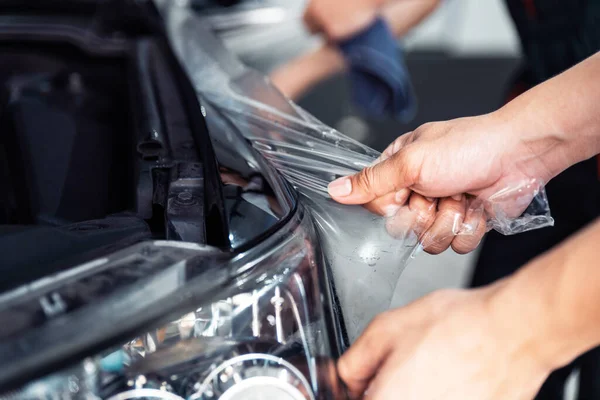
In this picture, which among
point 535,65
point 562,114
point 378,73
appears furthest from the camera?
point 378,73

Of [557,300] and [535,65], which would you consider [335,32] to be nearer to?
[535,65]

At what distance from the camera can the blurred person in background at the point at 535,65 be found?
775 millimetres

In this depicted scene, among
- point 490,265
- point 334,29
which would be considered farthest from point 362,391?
point 334,29

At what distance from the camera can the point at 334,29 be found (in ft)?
3.35

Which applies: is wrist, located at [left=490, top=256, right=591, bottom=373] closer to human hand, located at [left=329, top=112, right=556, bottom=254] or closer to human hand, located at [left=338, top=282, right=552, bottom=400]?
human hand, located at [left=338, top=282, right=552, bottom=400]

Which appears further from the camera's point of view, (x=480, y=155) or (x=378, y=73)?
(x=378, y=73)

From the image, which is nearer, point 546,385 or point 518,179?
point 518,179

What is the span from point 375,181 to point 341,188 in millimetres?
33

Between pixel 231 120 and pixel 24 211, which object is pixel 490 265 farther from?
pixel 24 211

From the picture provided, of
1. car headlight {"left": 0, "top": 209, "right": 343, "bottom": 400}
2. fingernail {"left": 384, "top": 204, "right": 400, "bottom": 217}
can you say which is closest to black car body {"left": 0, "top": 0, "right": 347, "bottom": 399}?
car headlight {"left": 0, "top": 209, "right": 343, "bottom": 400}

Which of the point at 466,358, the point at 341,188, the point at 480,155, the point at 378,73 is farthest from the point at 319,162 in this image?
the point at 378,73

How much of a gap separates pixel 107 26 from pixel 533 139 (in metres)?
0.72

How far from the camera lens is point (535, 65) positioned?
0.84 m

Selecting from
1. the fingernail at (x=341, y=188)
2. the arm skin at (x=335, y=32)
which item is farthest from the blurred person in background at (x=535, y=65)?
the fingernail at (x=341, y=188)
